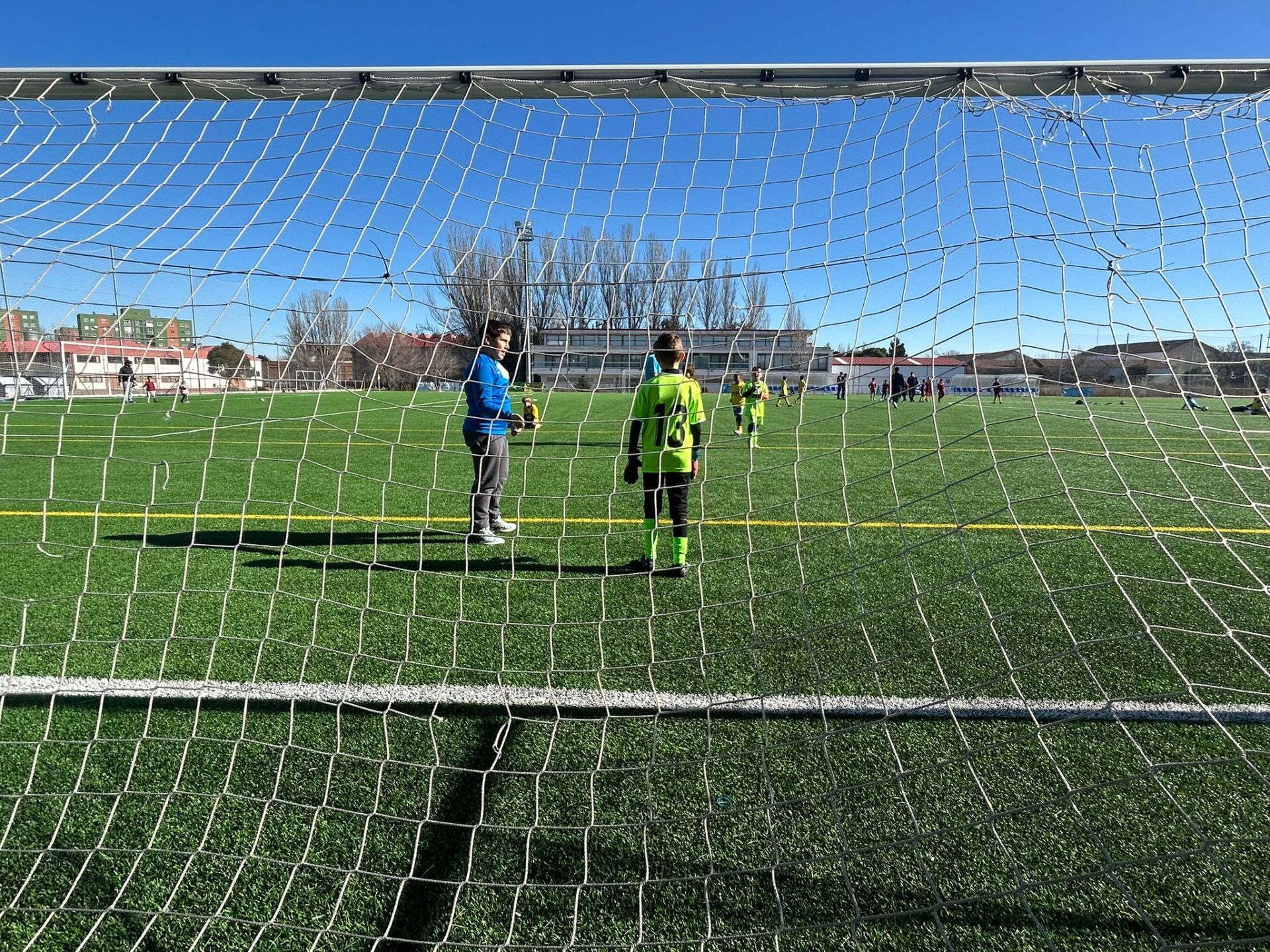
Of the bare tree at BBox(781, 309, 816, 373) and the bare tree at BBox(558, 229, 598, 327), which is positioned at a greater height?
the bare tree at BBox(558, 229, 598, 327)

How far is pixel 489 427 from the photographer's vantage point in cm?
441

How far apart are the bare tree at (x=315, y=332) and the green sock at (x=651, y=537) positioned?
1966 mm

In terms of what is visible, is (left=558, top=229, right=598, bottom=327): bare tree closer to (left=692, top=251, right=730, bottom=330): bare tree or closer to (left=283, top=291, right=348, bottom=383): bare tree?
(left=692, top=251, right=730, bottom=330): bare tree

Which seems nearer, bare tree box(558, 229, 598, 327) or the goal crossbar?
the goal crossbar

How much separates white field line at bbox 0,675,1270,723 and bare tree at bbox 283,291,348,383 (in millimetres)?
1370

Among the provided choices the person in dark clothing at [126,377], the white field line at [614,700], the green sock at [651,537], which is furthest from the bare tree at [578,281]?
the person in dark clothing at [126,377]

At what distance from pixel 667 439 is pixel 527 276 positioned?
1285mm

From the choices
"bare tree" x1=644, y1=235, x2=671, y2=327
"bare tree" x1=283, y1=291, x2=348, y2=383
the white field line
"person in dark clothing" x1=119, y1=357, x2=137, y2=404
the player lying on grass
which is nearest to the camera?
the white field line

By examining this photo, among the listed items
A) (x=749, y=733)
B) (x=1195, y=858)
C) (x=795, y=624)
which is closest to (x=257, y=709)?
(x=749, y=733)

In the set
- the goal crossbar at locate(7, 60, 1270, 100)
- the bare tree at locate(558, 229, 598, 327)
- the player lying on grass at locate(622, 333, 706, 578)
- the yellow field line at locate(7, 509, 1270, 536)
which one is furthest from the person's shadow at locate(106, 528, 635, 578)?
the goal crossbar at locate(7, 60, 1270, 100)

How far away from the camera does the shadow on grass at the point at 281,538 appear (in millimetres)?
5027

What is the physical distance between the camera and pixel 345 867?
1.79 metres

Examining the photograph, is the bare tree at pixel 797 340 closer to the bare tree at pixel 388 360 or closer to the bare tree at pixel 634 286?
the bare tree at pixel 634 286

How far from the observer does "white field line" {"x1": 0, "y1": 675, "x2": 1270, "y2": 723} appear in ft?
8.08
